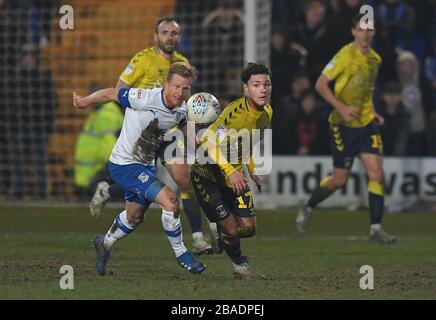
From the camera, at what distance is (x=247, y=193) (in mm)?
10133

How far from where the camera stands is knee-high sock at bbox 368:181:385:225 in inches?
544

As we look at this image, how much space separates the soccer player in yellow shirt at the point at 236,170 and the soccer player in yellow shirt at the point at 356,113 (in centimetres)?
390

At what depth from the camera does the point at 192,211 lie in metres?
12.8

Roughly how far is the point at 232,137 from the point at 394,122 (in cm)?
873

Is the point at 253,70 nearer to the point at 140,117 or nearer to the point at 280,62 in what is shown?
the point at 140,117

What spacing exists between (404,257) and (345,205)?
18.8ft

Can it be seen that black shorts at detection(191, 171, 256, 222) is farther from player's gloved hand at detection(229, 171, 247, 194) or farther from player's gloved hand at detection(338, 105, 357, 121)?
player's gloved hand at detection(338, 105, 357, 121)

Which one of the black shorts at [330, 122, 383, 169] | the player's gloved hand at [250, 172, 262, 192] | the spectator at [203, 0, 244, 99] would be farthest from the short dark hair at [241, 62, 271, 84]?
the spectator at [203, 0, 244, 99]

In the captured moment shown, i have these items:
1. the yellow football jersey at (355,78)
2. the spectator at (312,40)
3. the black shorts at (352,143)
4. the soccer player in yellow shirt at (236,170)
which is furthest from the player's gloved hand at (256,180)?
the spectator at (312,40)

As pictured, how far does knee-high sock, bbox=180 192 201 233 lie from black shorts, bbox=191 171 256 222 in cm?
241

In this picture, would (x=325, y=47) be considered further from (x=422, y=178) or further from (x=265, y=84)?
(x=265, y=84)

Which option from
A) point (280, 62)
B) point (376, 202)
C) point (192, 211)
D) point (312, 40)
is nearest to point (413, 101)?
point (312, 40)
